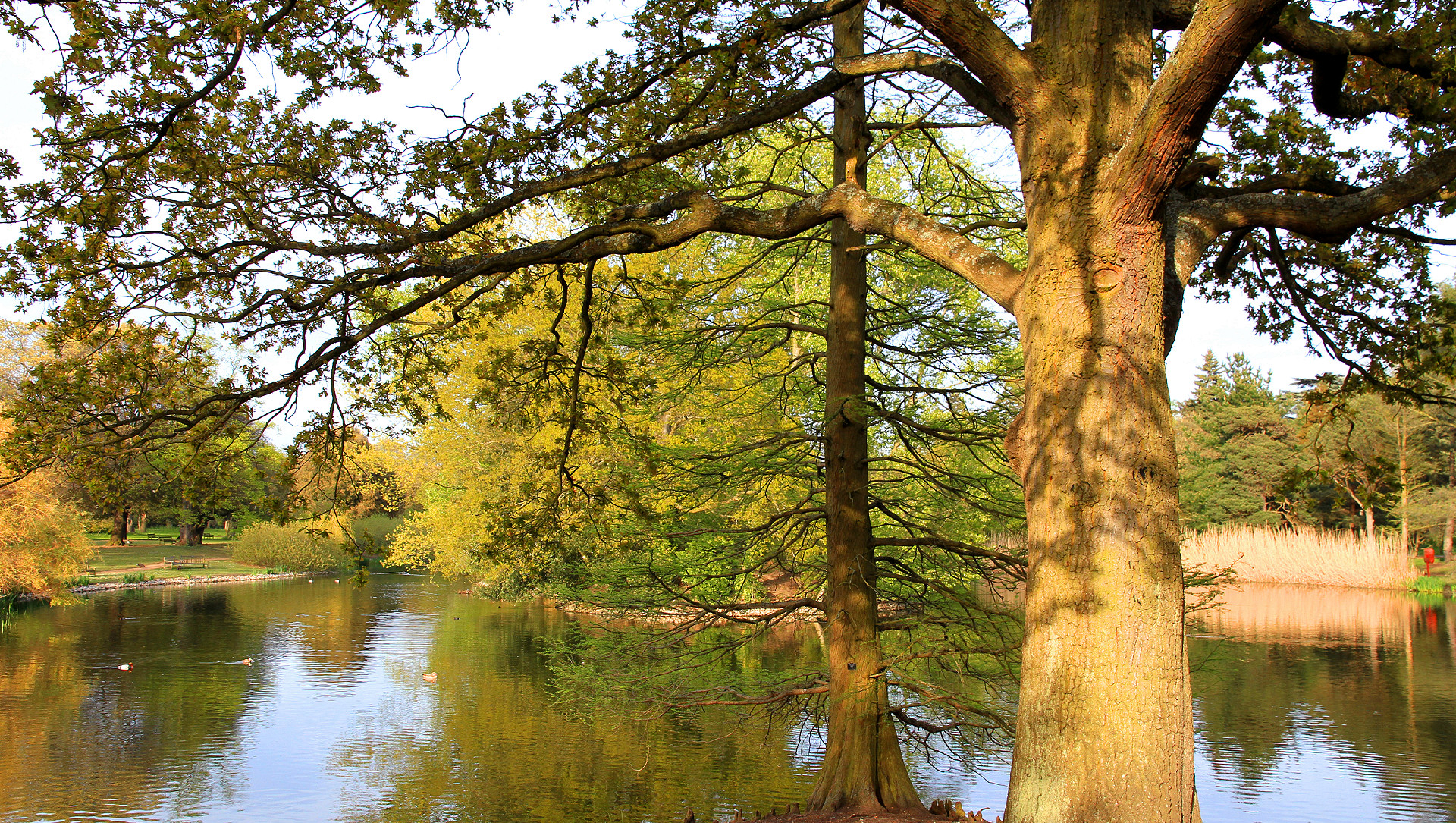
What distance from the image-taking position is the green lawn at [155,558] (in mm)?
37906

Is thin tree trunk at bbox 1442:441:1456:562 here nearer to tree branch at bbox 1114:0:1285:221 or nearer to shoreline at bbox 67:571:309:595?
tree branch at bbox 1114:0:1285:221

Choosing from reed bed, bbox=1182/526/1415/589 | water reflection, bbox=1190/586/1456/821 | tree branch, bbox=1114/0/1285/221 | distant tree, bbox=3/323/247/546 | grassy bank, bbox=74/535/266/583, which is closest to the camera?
tree branch, bbox=1114/0/1285/221

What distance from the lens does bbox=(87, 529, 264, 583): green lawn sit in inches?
1492

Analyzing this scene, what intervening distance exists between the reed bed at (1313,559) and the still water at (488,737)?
4920 millimetres

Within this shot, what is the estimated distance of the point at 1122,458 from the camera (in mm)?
3580

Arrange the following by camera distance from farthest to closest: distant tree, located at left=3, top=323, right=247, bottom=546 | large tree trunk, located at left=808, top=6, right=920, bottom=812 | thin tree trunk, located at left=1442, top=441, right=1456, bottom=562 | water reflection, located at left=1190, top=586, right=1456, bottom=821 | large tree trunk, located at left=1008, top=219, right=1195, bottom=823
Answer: thin tree trunk, located at left=1442, top=441, right=1456, bottom=562, water reflection, located at left=1190, top=586, right=1456, bottom=821, large tree trunk, located at left=808, top=6, right=920, bottom=812, distant tree, located at left=3, top=323, right=247, bottom=546, large tree trunk, located at left=1008, top=219, right=1195, bottom=823

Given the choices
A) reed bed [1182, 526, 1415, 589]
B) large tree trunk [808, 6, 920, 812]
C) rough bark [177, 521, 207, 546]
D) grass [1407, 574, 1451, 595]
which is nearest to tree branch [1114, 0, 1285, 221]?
large tree trunk [808, 6, 920, 812]

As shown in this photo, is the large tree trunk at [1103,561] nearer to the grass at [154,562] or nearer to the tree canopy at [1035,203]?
the tree canopy at [1035,203]

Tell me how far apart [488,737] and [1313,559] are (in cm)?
2574

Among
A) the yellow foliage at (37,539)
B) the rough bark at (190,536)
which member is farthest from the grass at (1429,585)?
the rough bark at (190,536)

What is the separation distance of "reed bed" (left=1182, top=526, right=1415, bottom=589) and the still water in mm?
4920

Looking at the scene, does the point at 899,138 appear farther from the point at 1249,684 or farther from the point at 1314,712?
the point at 1249,684

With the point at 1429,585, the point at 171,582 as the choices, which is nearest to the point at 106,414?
the point at 1429,585

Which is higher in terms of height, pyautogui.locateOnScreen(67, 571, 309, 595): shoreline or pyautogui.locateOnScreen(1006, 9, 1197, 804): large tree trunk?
pyautogui.locateOnScreen(1006, 9, 1197, 804): large tree trunk
